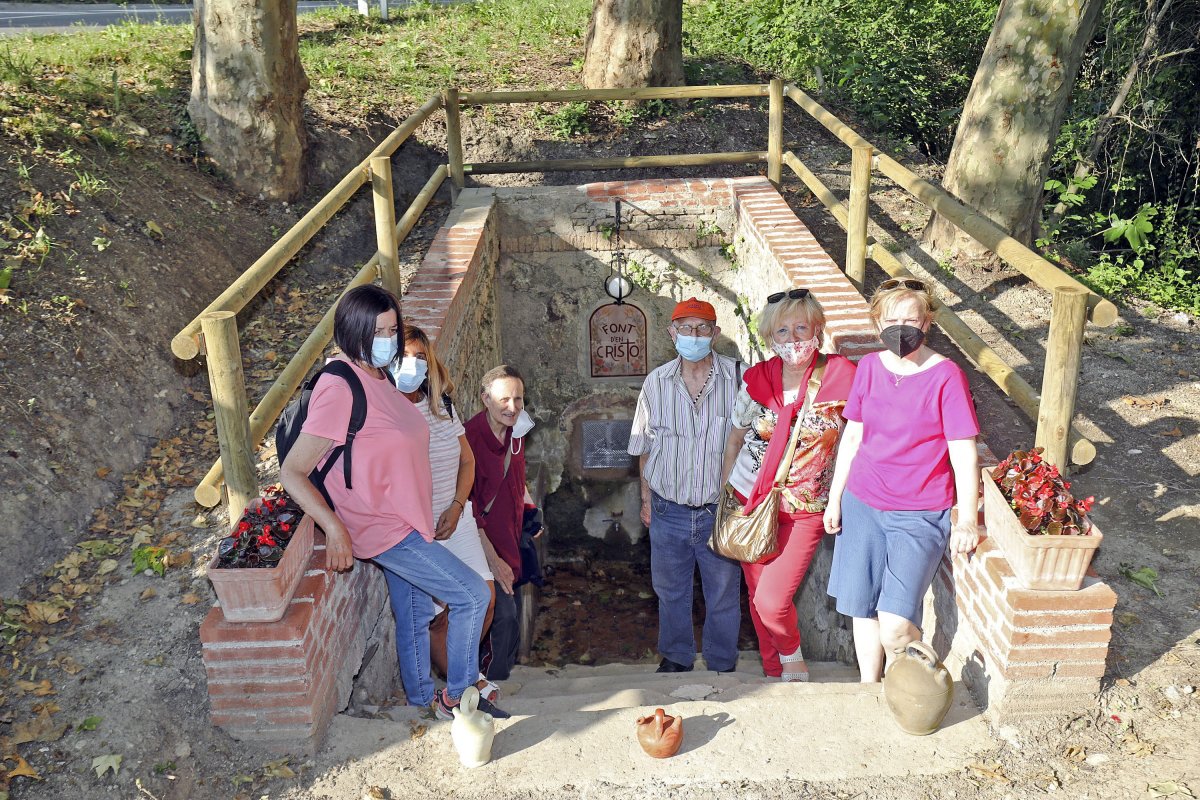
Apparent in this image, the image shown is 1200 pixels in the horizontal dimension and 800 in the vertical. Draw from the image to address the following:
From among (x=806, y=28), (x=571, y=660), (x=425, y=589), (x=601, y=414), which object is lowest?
(x=571, y=660)

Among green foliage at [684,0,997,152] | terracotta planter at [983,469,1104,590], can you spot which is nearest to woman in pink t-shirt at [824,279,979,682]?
terracotta planter at [983,469,1104,590]

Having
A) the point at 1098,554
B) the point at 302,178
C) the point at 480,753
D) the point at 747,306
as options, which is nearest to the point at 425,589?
Answer: the point at 480,753

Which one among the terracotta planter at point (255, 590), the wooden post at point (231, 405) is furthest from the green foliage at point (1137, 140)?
the terracotta planter at point (255, 590)

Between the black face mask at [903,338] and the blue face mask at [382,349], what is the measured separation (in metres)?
1.90

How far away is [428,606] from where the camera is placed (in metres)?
4.21

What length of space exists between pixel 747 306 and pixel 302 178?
13.5 feet

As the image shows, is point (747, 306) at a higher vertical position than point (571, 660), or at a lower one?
higher

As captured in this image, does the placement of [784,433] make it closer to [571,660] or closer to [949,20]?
[571,660]

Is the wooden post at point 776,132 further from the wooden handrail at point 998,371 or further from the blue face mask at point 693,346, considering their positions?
the blue face mask at point 693,346

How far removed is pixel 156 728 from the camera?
3725 millimetres

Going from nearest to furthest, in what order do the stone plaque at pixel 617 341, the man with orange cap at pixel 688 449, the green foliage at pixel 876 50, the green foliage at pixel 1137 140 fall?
the man with orange cap at pixel 688 449 → the stone plaque at pixel 617 341 → the green foliage at pixel 1137 140 → the green foliage at pixel 876 50

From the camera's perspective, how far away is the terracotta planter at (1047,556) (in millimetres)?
3498

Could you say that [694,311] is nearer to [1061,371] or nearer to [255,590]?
[1061,371]

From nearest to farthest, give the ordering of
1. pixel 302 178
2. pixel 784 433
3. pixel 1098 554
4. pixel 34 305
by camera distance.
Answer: pixel 784 433 → pixel 1098 554 → pixel 34 305 → pixel 302 178
